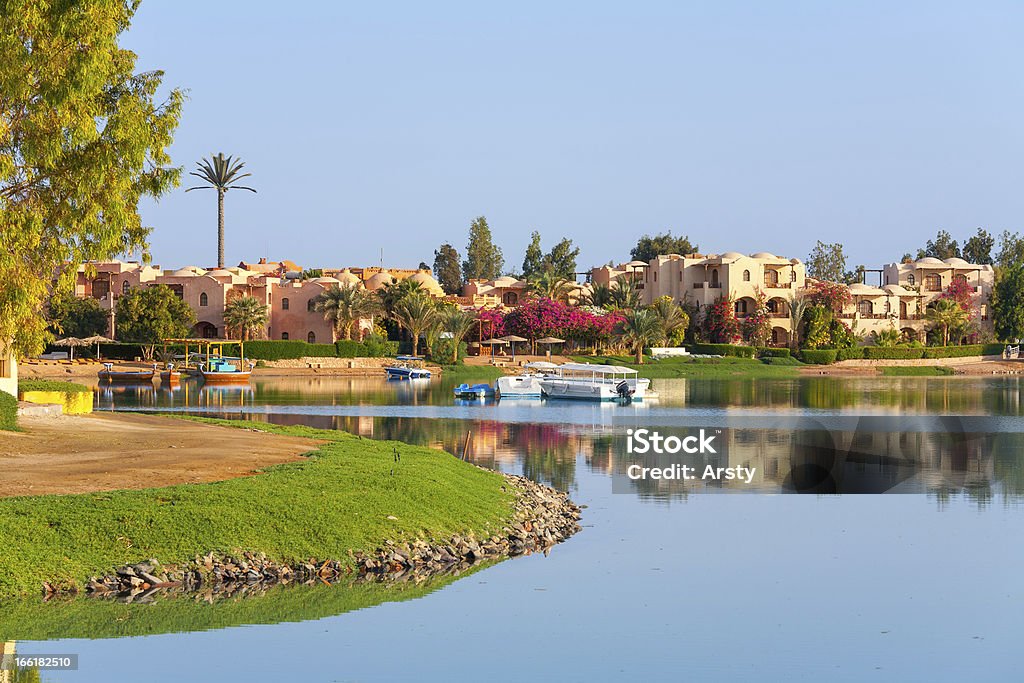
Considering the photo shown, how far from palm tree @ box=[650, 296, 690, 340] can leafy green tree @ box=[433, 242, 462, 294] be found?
53822mm

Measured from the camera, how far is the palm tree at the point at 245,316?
347 ft

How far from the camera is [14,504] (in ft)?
64.4

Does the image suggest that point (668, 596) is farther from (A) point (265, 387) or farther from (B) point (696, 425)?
(A) point (265, 387)

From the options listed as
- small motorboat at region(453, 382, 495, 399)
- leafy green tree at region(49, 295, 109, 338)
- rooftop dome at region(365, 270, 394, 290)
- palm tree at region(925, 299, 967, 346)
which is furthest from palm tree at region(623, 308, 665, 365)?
leafy green tree at region(49, 295, 109, 338)


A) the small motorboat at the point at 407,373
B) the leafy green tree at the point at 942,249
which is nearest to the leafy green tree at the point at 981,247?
the leafy green tree at the point at 942,249

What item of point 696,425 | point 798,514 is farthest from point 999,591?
point 696,425

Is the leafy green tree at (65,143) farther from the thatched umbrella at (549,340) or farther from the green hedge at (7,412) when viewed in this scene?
the thatched umbrella at (549,340)

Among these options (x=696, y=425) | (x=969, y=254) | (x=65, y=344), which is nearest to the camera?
(x=696, y=425)

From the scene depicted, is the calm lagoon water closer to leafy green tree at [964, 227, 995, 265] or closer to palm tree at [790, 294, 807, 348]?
palm tree at [790, 294, 807, 348]

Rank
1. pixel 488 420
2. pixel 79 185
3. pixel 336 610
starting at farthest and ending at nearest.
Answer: pixel 488 420, pixel 79 185, pixel 336 610

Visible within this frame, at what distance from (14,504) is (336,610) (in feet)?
18.1

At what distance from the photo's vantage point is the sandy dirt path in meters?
22.8

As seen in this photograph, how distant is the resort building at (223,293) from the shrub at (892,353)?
44155 millimetres

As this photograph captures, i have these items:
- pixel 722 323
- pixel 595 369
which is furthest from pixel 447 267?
pixel 595 369
